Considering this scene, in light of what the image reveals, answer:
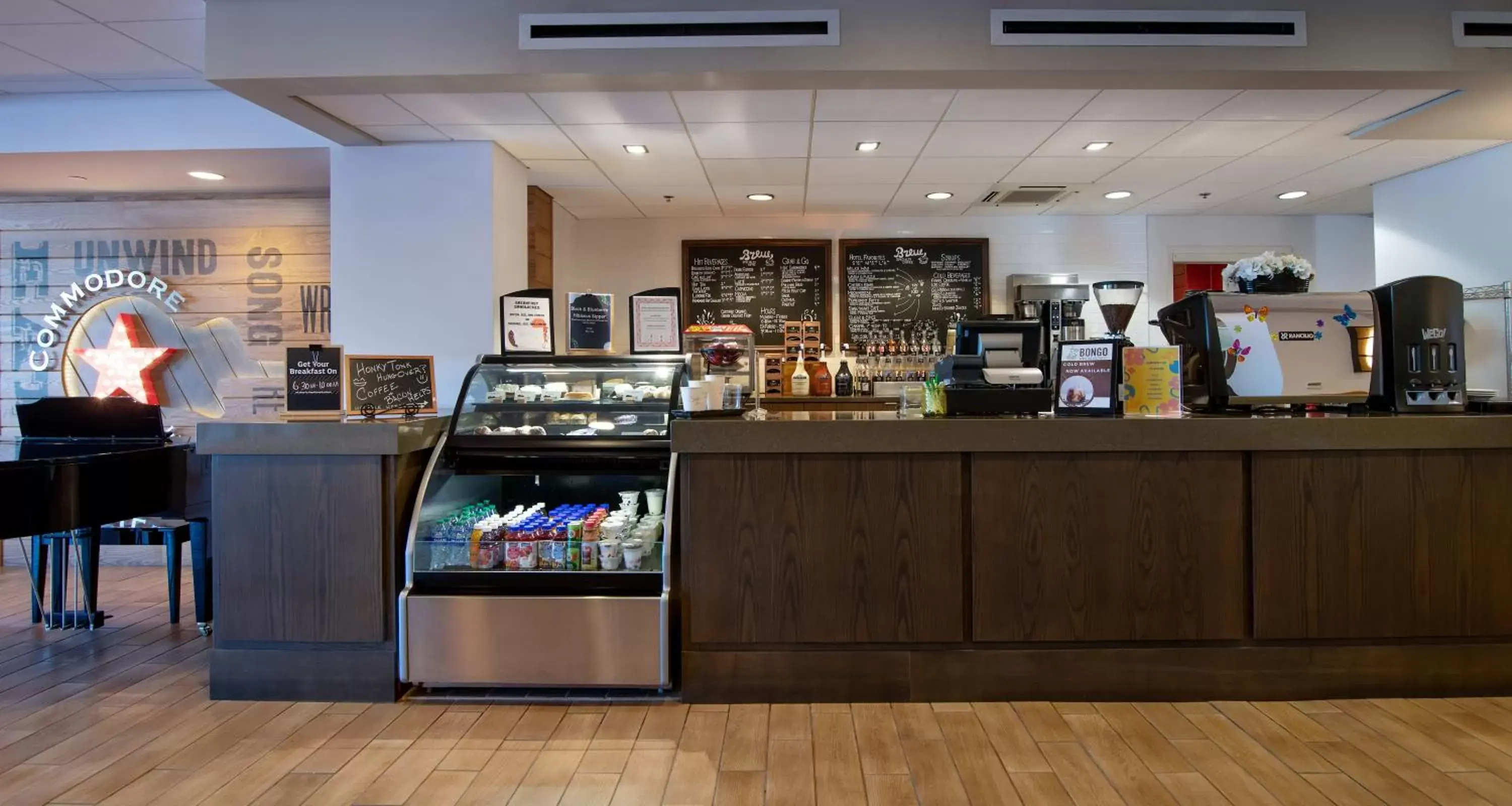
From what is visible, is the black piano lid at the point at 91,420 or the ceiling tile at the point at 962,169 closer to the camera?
the black piano lid at the point at 91,420

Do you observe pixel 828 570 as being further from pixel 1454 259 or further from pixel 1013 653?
pixel 1454 259

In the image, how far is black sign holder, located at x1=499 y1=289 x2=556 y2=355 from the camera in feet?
12.2

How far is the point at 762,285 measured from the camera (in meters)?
6.84

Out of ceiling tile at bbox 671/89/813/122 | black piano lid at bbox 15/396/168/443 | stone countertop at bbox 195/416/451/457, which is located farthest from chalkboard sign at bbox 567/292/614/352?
black piano lid at bbox 15/396/168/443

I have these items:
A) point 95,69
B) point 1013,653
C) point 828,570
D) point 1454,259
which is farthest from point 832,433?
point 1454,259

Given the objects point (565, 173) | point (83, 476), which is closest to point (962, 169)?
point (565, 173)

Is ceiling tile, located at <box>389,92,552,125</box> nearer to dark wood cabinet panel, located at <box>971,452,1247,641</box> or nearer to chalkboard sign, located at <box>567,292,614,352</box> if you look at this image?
chalkboard sign, located at <box>567,292,614,352</box>

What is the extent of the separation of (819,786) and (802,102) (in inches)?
121

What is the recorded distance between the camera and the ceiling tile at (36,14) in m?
3.40

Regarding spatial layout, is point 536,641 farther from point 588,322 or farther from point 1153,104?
point 1153,104

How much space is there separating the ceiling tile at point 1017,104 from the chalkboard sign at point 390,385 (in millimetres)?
2840

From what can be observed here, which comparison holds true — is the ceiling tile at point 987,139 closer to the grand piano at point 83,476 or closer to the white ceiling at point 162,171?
the white ceiling at point 162,171

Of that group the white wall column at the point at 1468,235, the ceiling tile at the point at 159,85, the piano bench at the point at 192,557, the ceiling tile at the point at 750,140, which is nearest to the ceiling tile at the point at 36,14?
the ceiling tile at the point at 159,85

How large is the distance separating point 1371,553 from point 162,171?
6.88 meters
